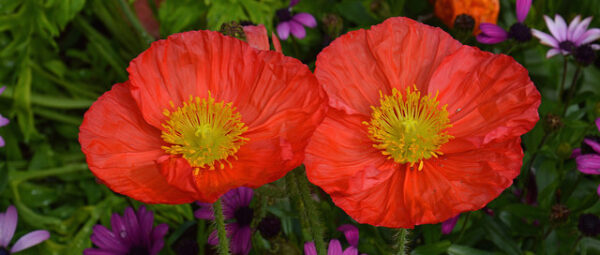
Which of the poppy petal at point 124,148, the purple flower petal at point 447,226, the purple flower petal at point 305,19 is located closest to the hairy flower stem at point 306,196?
the poppy petal at point 124,148

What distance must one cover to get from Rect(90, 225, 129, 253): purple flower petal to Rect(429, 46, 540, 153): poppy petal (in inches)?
29.4

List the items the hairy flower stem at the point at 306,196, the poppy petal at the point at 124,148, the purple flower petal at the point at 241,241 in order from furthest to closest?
1. the purple flower petal at the point at 241,241
2. the hairy flower stem at the point at 306,196
3. the poppy petal at the point at 124,148

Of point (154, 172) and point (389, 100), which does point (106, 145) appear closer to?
point (154, 172)

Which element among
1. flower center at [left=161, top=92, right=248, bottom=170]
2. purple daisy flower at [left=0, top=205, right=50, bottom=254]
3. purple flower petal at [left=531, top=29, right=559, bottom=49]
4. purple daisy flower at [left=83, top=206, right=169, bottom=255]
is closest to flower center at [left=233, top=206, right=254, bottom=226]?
purple daisy flower at [left=83, top=206, right=169, bottom=255]

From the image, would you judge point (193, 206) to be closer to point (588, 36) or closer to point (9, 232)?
point (9, 232)

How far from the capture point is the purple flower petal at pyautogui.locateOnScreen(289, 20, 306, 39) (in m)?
1.64

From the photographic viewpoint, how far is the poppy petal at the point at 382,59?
100cm

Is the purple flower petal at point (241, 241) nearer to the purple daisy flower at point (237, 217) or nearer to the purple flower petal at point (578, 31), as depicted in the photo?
the purple daisy flower at point (237, 217)

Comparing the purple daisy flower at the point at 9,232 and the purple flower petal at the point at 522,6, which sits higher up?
the purple flower petal at the point at 522,6

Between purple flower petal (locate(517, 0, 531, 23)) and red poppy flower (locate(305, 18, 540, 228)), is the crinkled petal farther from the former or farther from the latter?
purple flower petal (locate(517, 0, 531, 23))

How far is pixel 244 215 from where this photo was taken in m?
1.31

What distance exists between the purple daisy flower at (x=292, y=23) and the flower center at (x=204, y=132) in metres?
0.69

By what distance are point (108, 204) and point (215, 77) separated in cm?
83

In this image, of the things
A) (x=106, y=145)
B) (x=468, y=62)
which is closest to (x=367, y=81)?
(x=468, y=62)
